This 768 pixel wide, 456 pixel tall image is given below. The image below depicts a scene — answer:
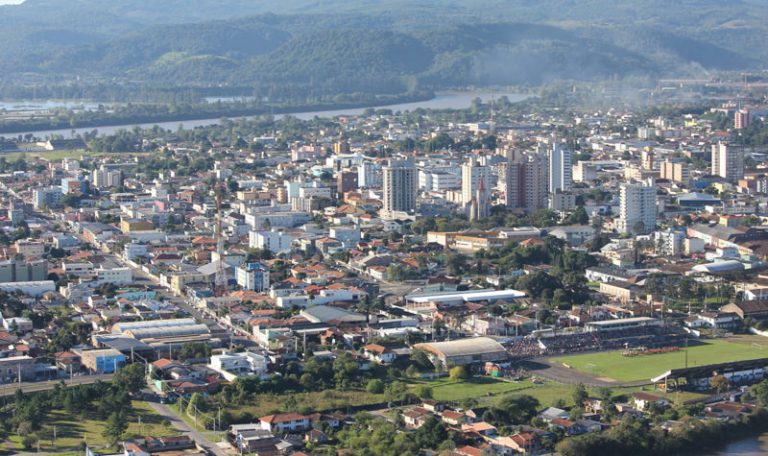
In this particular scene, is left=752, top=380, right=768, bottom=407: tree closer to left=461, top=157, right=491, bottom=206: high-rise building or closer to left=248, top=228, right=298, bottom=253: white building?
left=248, top=228, right=298, bottom=253: white building

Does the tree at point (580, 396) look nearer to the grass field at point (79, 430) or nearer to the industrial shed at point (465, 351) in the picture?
the industrial shed at point (465, 351)

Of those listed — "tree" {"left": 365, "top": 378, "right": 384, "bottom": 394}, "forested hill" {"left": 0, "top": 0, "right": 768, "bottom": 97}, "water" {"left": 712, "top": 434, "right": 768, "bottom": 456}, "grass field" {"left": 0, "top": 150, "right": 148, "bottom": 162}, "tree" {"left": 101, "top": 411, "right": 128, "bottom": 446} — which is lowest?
"water" {"left": 712, "top": 434, "right": 768, "bottom": 456}

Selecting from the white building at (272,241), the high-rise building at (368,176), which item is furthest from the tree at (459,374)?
the high-rise building at (368,176)

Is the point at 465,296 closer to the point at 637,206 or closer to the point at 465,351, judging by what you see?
the point at 465,351

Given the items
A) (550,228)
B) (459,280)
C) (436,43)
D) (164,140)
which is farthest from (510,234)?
(436,43)

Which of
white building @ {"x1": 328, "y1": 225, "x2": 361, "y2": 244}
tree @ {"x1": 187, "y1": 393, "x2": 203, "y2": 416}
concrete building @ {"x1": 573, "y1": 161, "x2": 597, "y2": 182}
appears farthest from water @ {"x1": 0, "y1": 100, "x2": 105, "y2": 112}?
tree @ {"x1": 187, "y1": 393, "x2": 203, "y2": 416}

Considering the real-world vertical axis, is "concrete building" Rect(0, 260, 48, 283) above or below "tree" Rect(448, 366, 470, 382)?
above

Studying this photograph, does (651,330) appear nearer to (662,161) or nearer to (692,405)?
(692,405)

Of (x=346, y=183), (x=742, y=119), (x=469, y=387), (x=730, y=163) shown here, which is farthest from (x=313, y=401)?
(x=742, y=119)
